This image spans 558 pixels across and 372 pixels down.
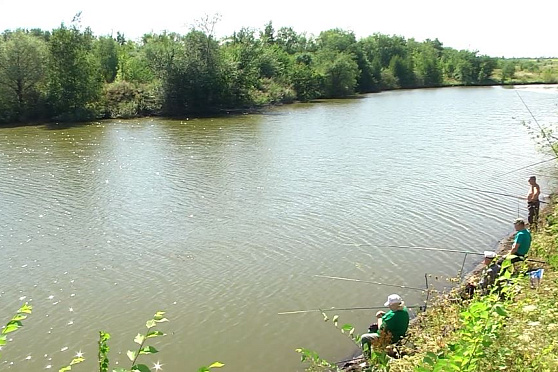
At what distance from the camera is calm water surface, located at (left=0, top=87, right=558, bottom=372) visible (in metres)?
9.13

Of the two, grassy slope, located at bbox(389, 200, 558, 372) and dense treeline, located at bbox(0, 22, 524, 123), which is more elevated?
dense treeline, located at bbox(0, 22, 524, 123)

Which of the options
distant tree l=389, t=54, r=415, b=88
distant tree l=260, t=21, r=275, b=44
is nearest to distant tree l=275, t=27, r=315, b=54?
distant tree l=260, t=21, r=275, b=44

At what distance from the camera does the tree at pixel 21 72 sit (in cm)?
4009

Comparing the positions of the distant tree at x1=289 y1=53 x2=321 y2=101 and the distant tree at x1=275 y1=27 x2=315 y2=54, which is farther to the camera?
the distant tree at x1=275 y1=27 x2=315 y2=54

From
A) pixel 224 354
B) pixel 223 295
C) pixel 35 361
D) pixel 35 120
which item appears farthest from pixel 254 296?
pixel 35 120

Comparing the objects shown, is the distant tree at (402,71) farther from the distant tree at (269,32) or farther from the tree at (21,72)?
the tree at (21,72)

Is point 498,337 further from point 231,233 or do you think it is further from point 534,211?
point 534,211

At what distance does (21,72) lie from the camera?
40969mm

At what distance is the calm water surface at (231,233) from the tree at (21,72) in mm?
13991

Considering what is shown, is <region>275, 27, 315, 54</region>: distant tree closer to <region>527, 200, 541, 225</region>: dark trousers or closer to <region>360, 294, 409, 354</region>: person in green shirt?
<region>527, 200, 541, 225</region>: dark trousers

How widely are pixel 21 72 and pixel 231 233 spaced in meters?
34.7

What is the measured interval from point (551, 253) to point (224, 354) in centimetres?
609

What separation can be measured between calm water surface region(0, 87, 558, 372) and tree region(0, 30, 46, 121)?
14.0m

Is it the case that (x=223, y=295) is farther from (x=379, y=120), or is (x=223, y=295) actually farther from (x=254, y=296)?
(x=379, y=120)
